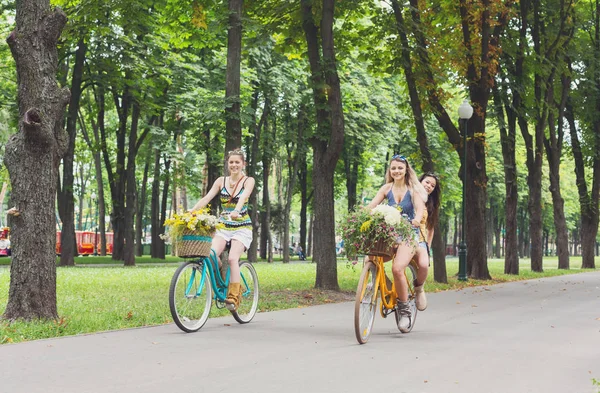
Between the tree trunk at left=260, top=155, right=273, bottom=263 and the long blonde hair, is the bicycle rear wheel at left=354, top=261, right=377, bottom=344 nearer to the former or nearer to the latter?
the long blonde hair

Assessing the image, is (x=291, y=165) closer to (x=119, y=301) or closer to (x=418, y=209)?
(x=119, y=301)

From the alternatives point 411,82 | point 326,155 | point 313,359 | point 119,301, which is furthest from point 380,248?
point 411,82

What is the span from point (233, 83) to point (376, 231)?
7.07m

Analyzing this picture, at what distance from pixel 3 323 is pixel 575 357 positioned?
624 cm

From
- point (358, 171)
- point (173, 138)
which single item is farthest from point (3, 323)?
point (358, 171)

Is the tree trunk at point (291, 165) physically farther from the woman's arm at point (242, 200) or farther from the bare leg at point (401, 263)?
the bare leg at point (401, 263)

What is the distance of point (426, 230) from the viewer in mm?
9703

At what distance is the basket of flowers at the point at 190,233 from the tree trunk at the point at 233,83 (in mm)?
5451

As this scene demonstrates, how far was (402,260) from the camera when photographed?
890 centimetres

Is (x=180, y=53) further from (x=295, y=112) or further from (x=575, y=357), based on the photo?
(x=575, y=357)

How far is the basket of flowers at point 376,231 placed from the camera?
28.0 ft

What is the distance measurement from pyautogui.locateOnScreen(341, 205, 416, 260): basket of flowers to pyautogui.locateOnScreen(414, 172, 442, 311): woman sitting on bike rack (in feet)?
2.34

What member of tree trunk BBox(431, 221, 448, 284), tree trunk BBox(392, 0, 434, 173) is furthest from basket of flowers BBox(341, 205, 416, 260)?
tree trunk BBox(431, 221, 448, 284)

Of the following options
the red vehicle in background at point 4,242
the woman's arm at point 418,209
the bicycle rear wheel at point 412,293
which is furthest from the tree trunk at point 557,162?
the red vehicle in background at point 4,242
